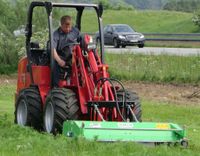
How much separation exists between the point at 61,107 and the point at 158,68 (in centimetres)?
1384

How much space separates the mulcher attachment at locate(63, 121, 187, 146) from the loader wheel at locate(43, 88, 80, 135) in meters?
0.80

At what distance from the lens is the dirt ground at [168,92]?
20.8m

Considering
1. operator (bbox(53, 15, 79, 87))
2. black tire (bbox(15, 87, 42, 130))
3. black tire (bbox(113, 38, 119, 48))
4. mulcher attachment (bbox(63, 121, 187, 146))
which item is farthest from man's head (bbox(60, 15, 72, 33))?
black tire (bbox(113, 38, 119, 48))

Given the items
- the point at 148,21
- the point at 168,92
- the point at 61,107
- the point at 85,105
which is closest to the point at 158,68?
the point at 168,92

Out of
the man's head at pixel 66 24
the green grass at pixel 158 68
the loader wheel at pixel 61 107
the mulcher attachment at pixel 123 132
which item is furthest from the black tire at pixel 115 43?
the mulcher attachment at pixel 123 132

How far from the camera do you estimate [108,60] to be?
28.0 metres

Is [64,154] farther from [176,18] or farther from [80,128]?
[176,18]

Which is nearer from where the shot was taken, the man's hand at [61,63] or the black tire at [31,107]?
the man's hand at [61,63]

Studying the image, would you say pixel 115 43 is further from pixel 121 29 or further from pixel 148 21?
pixel 148 21

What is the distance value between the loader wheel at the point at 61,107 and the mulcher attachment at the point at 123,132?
80cm

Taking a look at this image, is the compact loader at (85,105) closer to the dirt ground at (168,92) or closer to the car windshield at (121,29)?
the dirt ground at (168,92)

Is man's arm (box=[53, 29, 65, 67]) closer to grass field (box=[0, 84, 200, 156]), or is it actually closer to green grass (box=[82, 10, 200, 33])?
grass field (box=[0, 84, 200, 156])

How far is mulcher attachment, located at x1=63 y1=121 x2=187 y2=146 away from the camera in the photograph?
1059cm

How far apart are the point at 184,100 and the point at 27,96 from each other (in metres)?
8.66
